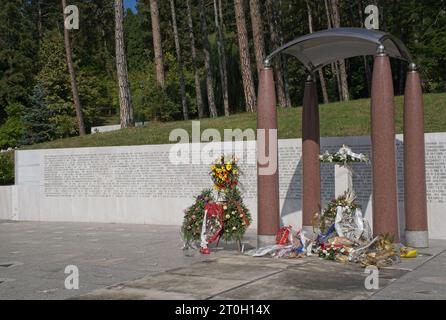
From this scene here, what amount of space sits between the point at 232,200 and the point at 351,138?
3.85m

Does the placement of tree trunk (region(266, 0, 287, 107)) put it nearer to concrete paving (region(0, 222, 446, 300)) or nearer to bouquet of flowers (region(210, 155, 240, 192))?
bouquet of flowers (region(210, 155, 240, 192))

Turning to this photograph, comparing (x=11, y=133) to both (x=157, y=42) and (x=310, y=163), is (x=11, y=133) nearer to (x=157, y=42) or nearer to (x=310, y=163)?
(x=157, y=42)

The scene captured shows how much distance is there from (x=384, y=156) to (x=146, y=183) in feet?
28.5

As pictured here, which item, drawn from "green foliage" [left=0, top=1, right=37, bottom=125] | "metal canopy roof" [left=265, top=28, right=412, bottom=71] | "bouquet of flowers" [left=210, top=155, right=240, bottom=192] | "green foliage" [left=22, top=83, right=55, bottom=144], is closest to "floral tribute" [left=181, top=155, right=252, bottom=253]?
"bouquet of flowers" [left=210, top=155, right=240, bottom=192]

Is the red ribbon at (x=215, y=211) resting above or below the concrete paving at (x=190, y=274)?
above

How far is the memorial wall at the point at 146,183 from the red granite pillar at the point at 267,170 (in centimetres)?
320

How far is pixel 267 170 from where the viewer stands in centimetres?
1024

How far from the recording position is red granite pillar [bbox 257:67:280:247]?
10.3 metres

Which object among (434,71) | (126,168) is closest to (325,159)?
(126,168)

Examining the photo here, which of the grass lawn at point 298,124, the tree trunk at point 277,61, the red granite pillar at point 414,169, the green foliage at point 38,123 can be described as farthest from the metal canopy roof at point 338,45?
the green foliage at point 38,123

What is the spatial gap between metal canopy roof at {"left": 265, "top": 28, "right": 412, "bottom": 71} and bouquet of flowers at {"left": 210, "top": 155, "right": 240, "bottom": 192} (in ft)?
6.57

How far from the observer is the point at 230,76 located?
38.8 metres

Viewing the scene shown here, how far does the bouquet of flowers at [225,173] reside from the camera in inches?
414

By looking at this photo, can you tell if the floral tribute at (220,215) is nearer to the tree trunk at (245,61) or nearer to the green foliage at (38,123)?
the tree trunk at (245,61)
